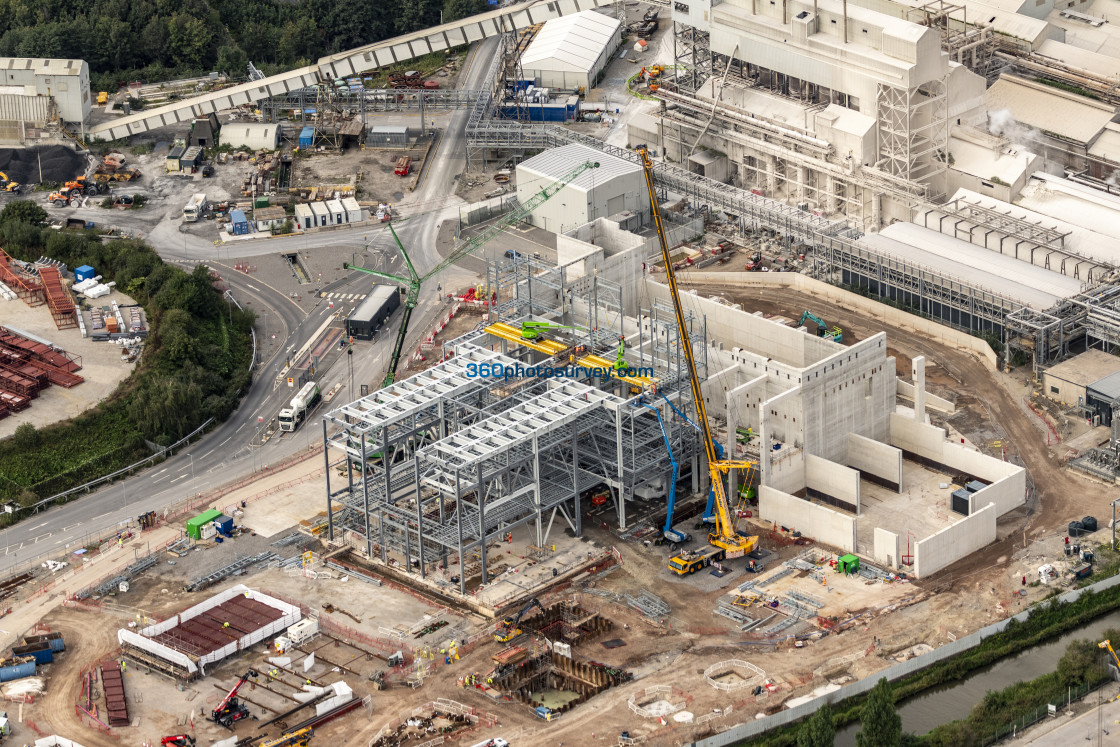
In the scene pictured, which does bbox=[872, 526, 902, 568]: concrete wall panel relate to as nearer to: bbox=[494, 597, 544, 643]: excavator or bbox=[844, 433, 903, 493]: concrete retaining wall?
bbox=[844, 433, 903, 493]: concrete retaining wall

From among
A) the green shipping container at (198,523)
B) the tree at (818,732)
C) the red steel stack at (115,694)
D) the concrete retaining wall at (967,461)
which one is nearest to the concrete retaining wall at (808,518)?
the concrete retaining wall at (967,461)

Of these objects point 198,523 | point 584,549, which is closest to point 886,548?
point 584,549

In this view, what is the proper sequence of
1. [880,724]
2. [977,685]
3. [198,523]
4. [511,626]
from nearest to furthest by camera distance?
[880,724] < [977,685] < [511,626] < [198,523]

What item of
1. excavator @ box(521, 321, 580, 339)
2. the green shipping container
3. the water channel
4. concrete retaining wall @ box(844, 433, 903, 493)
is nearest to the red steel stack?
the green shipping container

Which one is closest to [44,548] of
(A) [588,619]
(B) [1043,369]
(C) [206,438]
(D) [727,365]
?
(C) [206,438]

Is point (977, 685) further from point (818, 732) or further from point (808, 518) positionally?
point (808, 518)

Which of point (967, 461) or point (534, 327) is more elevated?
point (534, 327)
